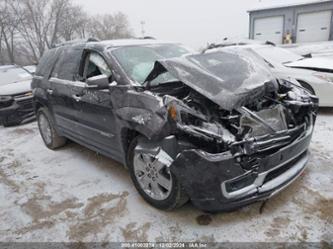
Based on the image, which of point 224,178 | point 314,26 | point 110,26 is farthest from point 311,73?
point 110,26

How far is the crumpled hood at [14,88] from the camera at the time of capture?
649 centimetres

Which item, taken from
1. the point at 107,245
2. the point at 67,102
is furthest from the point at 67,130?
the point at 107,245

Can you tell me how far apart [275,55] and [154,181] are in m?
4.75

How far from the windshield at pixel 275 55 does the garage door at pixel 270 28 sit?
14.7 metres

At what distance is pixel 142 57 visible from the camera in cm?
324

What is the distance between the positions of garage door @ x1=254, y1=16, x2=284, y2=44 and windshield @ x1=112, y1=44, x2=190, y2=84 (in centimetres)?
1825

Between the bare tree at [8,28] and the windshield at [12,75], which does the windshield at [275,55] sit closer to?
the windshield at [12,75]

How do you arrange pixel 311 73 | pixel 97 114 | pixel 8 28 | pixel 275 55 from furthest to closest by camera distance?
pixel 8 28 < pixel 275 55 < pixel 311 73 < pixel 97 114

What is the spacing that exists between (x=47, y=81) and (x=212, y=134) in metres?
3.27

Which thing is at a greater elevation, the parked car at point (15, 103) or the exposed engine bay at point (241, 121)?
the exposed engine bay at point (241, 121)

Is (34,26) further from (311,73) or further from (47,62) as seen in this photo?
(311,73)

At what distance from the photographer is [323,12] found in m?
17.8

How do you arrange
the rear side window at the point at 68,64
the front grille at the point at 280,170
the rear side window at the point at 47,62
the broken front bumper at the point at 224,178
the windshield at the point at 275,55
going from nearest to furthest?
the broken front bumper at the point at 224,178 → the front grille at the point at 280,170 → the rear side window at the point at 68,64 → the rear side window at the point at 47,62 → the windshield at the point at 275,55

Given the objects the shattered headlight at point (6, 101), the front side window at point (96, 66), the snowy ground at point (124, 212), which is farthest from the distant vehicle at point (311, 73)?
the shattered headlight at point (6, 101)
